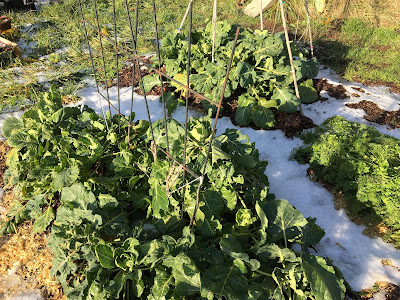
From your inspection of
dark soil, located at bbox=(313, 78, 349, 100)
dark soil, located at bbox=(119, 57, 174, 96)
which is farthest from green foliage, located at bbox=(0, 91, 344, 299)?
dark soil, located at bbox=(313, 78, 349, 100)

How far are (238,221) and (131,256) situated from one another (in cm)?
97

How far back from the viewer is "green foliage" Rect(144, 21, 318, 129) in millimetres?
4395

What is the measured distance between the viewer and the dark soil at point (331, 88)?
495 centimetres

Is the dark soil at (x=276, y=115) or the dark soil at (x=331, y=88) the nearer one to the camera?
the dark soil at (x=276, y=115)

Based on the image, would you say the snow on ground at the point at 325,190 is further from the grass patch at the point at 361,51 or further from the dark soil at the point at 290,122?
the grass patch at the point at 361,51

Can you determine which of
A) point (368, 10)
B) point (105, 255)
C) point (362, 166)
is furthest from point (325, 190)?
point (368, 10)

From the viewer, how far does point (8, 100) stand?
4.83 meters

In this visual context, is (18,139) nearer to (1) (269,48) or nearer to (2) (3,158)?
(2) (3,158)

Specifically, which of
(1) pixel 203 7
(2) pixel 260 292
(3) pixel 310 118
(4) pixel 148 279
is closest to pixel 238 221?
(2) pixel 260 292

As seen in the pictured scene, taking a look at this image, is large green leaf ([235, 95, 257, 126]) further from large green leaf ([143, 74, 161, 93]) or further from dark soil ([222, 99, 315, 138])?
large green leaf ([143, 74, 161, 93])

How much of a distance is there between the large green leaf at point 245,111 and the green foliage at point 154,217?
129 centimetres

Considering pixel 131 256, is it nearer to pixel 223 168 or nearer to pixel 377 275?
pixel 223 168

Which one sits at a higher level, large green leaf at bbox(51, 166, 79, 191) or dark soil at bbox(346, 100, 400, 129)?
large green leaf at bbox(51, 166, 79, 191)

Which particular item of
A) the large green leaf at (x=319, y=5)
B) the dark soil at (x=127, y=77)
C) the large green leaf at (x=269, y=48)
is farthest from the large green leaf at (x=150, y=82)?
the large green leaf at (x=319, y=5)
